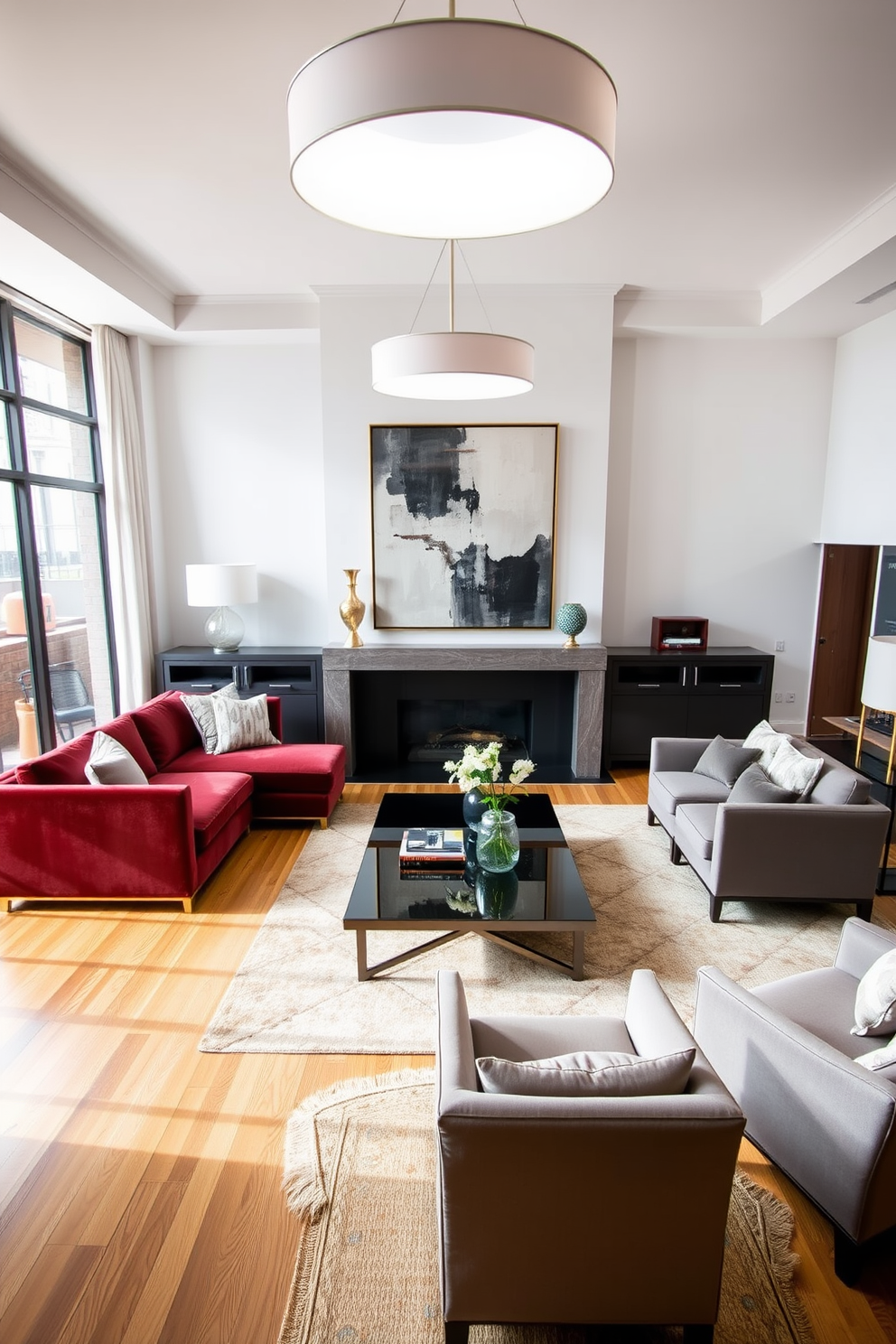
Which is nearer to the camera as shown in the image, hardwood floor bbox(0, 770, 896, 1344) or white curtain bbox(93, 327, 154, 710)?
hardwood floor bbox(0, 770, 896, 1344)

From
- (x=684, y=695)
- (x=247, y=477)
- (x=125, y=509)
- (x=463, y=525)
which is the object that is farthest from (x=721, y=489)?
(x=125, y=509)

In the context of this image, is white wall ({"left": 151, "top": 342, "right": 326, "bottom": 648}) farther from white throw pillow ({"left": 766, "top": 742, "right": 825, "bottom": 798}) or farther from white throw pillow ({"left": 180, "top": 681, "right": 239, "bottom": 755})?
white throw pillow ({"left": 766, "top": 742, "right": 825, "bottom": 798})

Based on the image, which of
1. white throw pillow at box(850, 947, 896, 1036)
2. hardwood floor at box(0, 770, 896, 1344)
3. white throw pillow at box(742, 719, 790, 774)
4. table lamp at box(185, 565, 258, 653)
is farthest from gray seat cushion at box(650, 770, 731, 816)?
table lamp at box(185, 565, 258, 653)

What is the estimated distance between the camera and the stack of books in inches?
132

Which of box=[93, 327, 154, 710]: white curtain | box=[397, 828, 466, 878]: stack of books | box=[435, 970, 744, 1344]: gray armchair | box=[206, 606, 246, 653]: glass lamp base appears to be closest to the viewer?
box=[435, 970, 744, 1344]: gray armchair

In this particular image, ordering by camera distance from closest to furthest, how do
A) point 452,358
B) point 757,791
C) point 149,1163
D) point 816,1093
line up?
1. point 816,1093
2. point 149,1163
3. point 452,358
4. point 757,791

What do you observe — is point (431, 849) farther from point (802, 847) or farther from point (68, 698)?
point (68, 698)

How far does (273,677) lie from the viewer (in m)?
5.81

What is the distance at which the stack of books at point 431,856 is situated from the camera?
3.36 meters

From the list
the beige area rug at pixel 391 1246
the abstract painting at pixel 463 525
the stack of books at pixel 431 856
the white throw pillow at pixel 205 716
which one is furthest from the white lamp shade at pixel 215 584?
the beige area rug at pixel 391 1246

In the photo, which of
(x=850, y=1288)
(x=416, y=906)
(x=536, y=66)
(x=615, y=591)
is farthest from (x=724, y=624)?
(x=536, y=66)

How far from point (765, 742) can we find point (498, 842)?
1824mm

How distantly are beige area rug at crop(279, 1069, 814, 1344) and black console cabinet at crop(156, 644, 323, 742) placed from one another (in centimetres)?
350

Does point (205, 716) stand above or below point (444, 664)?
below
